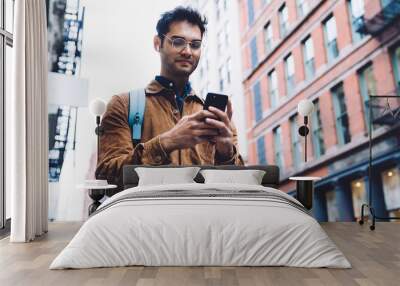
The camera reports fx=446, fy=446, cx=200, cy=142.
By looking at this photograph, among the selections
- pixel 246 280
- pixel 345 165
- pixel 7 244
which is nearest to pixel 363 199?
pixel 345 165

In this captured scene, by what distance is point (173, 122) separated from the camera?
592cm

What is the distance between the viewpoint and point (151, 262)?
3350mm

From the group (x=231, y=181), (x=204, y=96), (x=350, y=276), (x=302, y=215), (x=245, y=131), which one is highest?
(x=204, y=96)

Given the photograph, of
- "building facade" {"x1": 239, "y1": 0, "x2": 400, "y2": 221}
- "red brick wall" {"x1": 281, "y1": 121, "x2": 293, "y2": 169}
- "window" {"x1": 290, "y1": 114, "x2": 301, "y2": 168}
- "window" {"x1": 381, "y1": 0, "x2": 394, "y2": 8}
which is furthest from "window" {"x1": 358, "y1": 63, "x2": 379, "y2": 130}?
"red brick wall" {"x1": 281, "y1": 121, "x2": 293, "y2": 169}

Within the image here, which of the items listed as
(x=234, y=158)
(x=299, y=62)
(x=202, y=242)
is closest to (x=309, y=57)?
(x=299, y=62)

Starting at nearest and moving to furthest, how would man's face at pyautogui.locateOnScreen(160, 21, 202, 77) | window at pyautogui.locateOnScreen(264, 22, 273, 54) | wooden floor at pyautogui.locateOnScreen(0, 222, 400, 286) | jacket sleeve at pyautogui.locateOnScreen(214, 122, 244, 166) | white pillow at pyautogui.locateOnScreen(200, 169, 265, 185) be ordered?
1. wooden floor at pyautogui.locateOnScreen(0, 222, 400, 286)
2. white pillow at pyautogui.locateOnScreen(200, 169, 265, 185)
3. jacket sleeve at pyautogui.locateOnScreen(214, 122, 244, 166)
4. man's face at pyautogui.locateOnScreen(160, 21, 202, 77)
5. window at pyautogui.locateOnScreen(264, 22, 273, 54)

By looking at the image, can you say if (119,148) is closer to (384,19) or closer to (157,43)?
(157,43)

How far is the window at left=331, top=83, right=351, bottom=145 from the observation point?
576 centimetres

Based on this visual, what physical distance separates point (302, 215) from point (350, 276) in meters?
0.61

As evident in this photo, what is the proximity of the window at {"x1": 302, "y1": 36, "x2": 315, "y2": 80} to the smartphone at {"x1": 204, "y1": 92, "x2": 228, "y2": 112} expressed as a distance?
3.78 ft

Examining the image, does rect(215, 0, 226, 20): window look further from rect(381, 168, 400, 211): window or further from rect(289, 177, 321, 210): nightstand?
rect(381, 168, 400, 211): window

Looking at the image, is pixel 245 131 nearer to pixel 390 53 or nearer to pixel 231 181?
pixel 231 181

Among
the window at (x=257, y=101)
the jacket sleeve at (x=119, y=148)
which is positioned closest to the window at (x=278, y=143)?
the window at (x=257, y=101)

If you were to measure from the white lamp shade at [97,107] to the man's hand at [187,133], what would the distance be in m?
0.86
